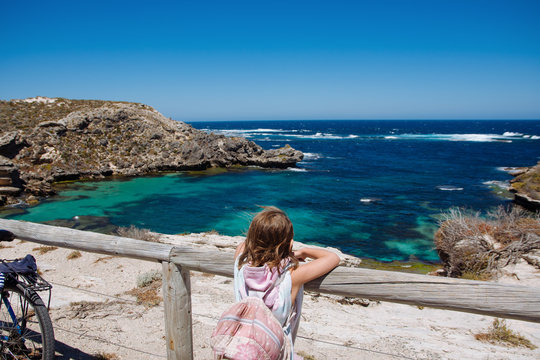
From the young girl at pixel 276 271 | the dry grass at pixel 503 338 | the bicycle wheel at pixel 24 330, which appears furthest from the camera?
the dry grass at pixel 503 338

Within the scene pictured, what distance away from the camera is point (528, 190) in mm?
26062

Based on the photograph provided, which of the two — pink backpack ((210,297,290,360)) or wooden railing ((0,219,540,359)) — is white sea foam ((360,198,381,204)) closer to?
wooden railing ((0,219,540,359))

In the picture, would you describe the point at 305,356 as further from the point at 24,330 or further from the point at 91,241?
the point at 24,330

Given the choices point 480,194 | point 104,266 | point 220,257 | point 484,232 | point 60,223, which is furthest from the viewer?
point 480,194

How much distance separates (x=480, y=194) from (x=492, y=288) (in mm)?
33439

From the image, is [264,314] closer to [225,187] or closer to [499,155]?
[225,187]

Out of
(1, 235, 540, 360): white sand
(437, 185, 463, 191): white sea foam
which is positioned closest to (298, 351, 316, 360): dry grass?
(1, 235, 540, 360): white sand

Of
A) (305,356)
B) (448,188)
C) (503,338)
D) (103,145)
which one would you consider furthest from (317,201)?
(103,145)

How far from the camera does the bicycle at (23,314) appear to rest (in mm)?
3145

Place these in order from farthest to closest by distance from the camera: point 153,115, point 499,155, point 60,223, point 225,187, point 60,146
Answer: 1. point 499,155
2. point 153,115
3. point 60,146
4. point 225,187
5. point 60,223

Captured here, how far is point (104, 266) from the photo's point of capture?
8.26 meters

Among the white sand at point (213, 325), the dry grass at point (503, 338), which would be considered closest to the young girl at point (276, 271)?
the white sand at point (213, 325)

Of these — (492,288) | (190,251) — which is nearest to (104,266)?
(190,251)

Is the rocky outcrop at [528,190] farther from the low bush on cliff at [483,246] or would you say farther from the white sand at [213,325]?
the white sand at [213,325]
